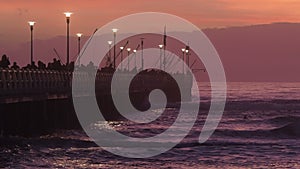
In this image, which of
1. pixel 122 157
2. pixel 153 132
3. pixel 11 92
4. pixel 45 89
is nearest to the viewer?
pixel 122 157

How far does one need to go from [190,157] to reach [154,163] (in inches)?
124

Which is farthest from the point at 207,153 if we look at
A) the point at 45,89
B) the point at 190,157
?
the point at 45,89

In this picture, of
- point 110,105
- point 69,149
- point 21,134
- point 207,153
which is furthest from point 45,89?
point 110,105

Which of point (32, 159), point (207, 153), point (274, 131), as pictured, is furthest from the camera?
point (274, 131)

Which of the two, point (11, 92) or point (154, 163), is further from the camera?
point (11, 92)

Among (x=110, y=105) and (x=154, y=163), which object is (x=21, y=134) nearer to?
(x=154, y=163)

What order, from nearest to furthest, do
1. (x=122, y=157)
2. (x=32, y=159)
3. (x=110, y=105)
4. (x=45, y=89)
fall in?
(x=32, y=159) → (x=122, y=157) → (x=45, y=89) → (x=110, y=105)

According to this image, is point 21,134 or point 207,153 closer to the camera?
point 207,153

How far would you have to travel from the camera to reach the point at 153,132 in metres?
52.6

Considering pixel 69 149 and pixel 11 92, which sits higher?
pixel 11 92

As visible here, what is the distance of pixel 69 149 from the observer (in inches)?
1378

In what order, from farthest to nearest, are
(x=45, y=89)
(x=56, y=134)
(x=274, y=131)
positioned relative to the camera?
(x=274, y=131), (x=45, y=89), (x=56, y=134)

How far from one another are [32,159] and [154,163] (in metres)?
4.77

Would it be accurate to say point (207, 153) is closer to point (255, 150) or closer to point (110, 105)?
point (255, 150)
